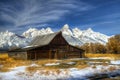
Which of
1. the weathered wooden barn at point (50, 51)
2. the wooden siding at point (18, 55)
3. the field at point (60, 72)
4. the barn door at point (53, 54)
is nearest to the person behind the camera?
the field at point (60, 72)

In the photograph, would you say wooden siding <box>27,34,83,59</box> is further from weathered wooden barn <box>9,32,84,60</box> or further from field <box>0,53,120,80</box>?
field <box>0,53,120,80</box>

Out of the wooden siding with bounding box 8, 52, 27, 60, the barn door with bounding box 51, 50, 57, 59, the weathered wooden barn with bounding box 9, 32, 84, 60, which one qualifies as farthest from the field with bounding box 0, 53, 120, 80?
the barn door with bounding box 51, 50, 57, 59

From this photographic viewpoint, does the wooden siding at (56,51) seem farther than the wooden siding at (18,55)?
Yes

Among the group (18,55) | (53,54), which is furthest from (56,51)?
(18,55)

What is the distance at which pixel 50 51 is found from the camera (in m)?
56.5

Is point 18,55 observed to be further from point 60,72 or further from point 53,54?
point 60,72

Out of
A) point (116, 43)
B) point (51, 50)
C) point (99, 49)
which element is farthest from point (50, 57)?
point (99, 49)

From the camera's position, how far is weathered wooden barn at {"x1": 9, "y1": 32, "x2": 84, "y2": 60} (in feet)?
176

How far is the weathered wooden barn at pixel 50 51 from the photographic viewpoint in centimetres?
5359

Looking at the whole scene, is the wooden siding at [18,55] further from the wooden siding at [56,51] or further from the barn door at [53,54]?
the barn door at [53,54]

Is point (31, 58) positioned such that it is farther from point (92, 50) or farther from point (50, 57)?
point (92, 50)

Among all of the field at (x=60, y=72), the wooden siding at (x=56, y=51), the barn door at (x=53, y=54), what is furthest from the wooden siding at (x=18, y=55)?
the field at (x=60, y=72)

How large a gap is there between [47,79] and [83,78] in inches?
121

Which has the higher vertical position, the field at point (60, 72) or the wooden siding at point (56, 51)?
the wooden siding at point (56, 51)
